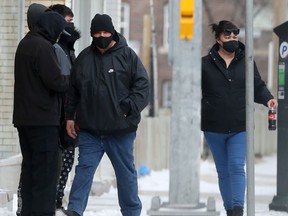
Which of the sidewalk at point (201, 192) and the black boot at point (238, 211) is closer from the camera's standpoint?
the black boot at point (238, 211)

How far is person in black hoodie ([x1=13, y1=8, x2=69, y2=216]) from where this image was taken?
8461mm

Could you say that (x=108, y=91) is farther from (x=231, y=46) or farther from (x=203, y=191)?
(x=203, y=191)

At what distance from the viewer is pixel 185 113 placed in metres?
7.43

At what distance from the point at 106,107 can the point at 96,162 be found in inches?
19.4

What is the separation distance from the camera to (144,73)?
29.3ft

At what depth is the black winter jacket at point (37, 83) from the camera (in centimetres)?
845

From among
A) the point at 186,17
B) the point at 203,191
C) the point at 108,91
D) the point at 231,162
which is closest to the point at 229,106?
the point at 231,162

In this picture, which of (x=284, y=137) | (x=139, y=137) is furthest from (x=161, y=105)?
(x=284, y=137)

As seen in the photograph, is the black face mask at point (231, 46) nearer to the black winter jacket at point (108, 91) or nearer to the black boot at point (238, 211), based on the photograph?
the black winter jacket at point (108, 91)

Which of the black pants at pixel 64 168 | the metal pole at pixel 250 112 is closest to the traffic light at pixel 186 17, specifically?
the metal pole at pixel 250 112

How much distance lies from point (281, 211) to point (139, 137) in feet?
24.8

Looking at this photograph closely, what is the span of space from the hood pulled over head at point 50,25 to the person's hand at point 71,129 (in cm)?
70

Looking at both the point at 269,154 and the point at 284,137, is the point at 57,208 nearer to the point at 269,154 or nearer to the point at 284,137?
the point at 284,137

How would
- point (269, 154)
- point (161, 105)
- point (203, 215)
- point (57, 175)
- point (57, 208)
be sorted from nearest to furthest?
point (203, 215) < point (57, 175) < point (57, 208) < point (269, 154) < point (161, 105)
